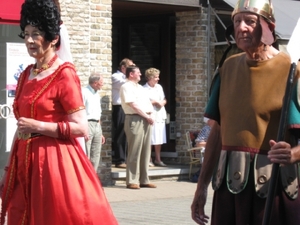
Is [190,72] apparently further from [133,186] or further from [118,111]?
[133,186]

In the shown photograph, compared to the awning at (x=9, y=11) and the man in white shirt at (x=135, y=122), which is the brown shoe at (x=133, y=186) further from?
the awning at (x=9, y=11)

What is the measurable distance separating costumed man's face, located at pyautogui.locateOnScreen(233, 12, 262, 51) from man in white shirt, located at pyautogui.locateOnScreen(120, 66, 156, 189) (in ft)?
27.8

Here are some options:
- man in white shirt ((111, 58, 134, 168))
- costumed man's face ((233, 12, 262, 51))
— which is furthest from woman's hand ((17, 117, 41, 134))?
man in white shirt ((111, 58, 134, 168))

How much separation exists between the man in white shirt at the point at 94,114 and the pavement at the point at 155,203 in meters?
0.65

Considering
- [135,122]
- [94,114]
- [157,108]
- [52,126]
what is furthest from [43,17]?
[157,108]

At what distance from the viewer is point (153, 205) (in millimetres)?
10836

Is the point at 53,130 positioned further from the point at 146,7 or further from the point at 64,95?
the point at 146,7

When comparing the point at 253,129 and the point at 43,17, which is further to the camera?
the point at 43,17

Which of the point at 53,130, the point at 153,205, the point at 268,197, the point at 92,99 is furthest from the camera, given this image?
the point at 92,99

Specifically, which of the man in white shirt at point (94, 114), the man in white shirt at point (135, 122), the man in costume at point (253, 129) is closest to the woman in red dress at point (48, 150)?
the man in costume at point (253, 129)

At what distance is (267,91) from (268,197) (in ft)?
1.85

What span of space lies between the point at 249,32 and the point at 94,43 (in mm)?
9054

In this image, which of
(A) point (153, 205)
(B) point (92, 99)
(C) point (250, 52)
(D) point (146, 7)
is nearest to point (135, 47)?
(D) point (146, 7)

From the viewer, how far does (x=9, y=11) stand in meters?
11.9
